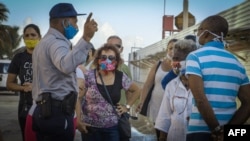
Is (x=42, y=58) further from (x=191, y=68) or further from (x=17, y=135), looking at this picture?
(x=17, y=135)

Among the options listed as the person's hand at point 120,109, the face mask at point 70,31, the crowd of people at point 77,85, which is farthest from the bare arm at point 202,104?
the person's hand at point 120,109

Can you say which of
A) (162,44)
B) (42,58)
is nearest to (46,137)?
(42,58)

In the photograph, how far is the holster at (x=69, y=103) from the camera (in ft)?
10.3

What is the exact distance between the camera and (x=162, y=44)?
21.5 meters

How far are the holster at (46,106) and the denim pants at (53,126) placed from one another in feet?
0.10

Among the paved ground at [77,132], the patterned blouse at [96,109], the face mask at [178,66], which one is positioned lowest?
the paved ground at [77,132]

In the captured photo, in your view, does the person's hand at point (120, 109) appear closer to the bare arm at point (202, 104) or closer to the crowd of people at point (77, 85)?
the crowd of people at point (77, 85)

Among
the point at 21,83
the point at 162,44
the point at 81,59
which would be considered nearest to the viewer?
the point at 81,59

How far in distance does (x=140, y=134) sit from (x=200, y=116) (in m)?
6.32

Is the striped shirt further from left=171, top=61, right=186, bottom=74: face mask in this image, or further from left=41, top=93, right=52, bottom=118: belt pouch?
left=41, top=93, right=52, bottom=118: belt pouch

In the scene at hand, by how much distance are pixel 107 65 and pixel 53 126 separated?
4.94ft

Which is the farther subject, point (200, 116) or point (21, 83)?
point (21, 83)

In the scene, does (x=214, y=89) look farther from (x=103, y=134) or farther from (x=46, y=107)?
(x=103, y=134)

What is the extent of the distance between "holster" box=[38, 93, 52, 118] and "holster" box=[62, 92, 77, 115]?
0.35 feet
